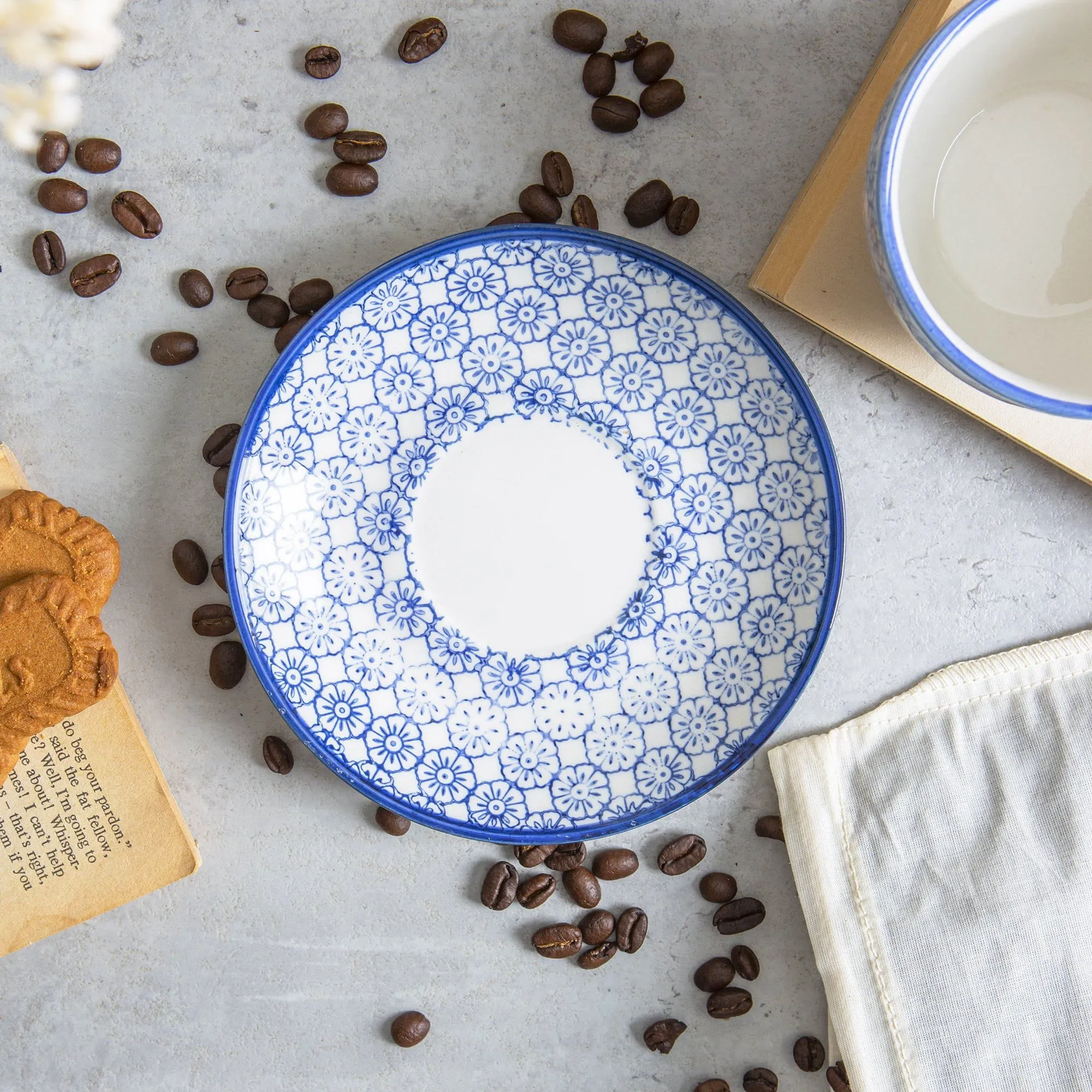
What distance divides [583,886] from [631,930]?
8 cm

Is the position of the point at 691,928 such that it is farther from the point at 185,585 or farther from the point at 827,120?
the point at 827,120

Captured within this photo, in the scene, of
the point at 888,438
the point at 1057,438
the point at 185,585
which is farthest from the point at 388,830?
the point at 1057,438

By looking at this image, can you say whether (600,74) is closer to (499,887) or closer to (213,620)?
(213,620)

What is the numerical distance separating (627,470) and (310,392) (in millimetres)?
319

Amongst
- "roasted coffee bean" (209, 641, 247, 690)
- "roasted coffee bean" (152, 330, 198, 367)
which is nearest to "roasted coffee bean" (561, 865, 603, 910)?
"roasted coffee bean" (209, 641, 247, 690)

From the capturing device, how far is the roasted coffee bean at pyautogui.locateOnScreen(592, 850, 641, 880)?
3.37ft

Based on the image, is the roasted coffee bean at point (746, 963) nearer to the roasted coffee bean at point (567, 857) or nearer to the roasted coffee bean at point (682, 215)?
the roasted coffee bean at point (567, 857)

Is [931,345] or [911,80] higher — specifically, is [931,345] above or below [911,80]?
below

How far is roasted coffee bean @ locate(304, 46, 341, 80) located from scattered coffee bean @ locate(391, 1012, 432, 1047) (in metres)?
1.01

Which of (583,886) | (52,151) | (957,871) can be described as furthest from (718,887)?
(52,151)

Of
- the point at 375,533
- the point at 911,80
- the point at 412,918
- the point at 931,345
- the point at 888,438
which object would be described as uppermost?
the point at 911,80

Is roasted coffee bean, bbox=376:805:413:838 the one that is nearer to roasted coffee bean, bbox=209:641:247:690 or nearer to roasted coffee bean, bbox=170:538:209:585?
roasted coffee bean, bbox=209:641:247:690

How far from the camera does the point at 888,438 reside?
1.00 meters

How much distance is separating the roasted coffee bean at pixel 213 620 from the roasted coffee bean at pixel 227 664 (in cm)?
2
